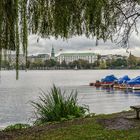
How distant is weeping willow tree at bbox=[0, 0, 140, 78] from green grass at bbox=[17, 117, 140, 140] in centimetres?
276

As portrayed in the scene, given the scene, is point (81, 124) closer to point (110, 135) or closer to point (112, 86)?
point (110, 135)

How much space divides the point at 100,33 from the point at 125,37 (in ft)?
16.9

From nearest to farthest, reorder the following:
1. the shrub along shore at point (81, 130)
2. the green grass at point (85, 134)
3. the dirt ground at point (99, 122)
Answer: the green grass at point (85, 134) → the shrub along shore at point (81, 130) → the dirt ground at point (99, 122)

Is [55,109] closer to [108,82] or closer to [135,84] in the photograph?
[135,84]

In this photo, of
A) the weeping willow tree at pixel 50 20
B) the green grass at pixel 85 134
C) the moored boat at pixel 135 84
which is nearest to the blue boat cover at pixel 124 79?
the moored boat at pixel 135 84

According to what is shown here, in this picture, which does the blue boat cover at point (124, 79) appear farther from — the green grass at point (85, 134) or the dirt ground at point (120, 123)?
the green grass at point (85, 134)

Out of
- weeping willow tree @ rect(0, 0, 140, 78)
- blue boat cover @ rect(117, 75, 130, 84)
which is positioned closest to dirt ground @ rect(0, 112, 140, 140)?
weeping willow tree @ rect(0, 0, 140, 78)

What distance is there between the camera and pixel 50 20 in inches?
222

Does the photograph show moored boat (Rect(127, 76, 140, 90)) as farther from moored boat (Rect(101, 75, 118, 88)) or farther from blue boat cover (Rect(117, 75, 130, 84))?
moored boat (Rect(101, 75, 118, 88))

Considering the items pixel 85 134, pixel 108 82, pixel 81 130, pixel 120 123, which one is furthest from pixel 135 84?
pixel 85 134

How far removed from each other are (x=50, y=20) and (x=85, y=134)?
4.02 meters

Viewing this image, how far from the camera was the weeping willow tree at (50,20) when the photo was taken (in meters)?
4.92

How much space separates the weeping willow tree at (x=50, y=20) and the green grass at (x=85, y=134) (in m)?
2.76

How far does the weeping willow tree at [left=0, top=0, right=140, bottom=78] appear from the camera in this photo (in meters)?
4.92
